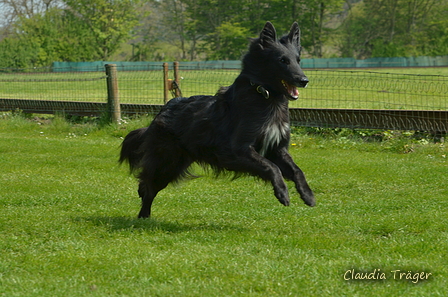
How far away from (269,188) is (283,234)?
220 cm

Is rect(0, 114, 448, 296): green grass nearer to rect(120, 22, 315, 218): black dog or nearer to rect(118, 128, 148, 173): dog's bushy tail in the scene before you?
rect(120, 22, 315, 218): black dog

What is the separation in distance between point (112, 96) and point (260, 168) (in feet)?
27.7

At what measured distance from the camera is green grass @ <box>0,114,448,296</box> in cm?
390

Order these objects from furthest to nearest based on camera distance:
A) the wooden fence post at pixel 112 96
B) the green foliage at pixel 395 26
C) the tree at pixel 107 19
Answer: the green foliage at pixel 395 26 → the tree at pixel 107 19 → the wooden fence post at pixel 112 96

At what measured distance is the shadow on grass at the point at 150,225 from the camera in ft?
17.9

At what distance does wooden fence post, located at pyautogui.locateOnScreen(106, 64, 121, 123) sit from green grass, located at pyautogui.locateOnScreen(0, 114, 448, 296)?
3.53 meters

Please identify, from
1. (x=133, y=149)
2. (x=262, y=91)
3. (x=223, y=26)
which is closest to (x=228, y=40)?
(x=223, y=26)

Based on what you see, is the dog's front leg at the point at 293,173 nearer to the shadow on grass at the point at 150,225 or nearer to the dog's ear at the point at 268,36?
the shadow on grass at the point at 150,225

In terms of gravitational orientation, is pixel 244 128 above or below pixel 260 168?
above

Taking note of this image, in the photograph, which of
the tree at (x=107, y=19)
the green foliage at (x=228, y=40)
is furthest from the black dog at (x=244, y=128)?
the tree at (x=107, y=19)

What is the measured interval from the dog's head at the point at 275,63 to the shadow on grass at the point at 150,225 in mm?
1441

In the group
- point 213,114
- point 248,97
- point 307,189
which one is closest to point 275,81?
point 248,97

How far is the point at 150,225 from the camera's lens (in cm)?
557

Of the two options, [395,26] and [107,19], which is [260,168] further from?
[395,26]
